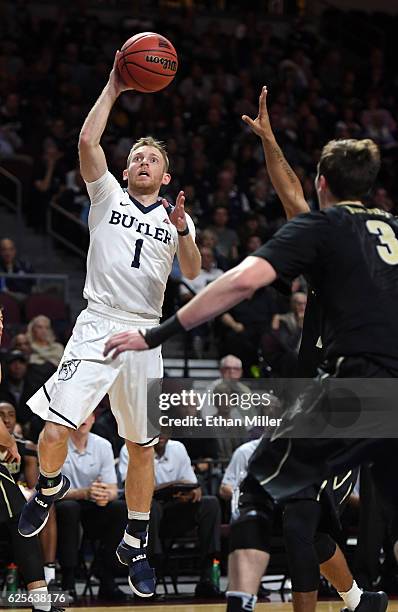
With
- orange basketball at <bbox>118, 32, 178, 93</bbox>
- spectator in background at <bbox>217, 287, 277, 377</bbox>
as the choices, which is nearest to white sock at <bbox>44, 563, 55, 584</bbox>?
spectator in background at <bbox>217, 287, 277, 377</bbox>

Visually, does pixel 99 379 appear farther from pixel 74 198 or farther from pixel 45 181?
pixel 45 181

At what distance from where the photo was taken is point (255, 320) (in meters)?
12.9

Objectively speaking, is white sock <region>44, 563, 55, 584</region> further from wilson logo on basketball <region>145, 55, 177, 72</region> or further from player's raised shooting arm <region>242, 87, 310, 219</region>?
wilson logo on basketball <region>145, 55, 177, 72</region>

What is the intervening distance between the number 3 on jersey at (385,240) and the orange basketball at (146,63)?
7.70 ft

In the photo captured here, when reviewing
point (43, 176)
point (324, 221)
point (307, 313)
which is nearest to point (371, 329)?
point (324, 221)

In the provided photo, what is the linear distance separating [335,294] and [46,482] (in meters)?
2.66

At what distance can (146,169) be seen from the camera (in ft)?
22.1

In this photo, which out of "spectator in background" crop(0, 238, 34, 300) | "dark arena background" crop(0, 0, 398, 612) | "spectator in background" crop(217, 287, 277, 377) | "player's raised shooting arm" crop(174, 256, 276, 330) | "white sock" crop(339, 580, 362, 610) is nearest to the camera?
"player's raised shooting arm" crop(174, 256, 276, 330)

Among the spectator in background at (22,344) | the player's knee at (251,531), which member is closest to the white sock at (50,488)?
the player's knee at (251,531)

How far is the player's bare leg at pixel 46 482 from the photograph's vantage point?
6.37 metres

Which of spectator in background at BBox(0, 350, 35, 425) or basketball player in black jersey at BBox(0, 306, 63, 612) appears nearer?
basketball player in black jersey at BBox(0, 306, 63, 612)

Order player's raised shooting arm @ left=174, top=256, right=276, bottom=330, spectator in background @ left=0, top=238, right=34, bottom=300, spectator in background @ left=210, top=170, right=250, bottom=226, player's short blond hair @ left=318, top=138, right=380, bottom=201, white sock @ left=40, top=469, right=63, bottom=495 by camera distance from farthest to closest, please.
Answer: spectator in background @ left=210, top=170, right=250, bottom=226
spectator in background @ left=0, top=238, right=34, bottom=300
white sock @ left=40, top=469, right=63, bottom=495
player's short blond hair @ left=318, top=138, right=380, bottom=201
player's raised shooting arm @ left=174, top=256, right=276, bottom=330

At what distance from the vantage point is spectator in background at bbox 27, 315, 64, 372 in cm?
1120

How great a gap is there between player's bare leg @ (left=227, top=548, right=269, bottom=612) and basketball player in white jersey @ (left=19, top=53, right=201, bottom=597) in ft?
6.37
